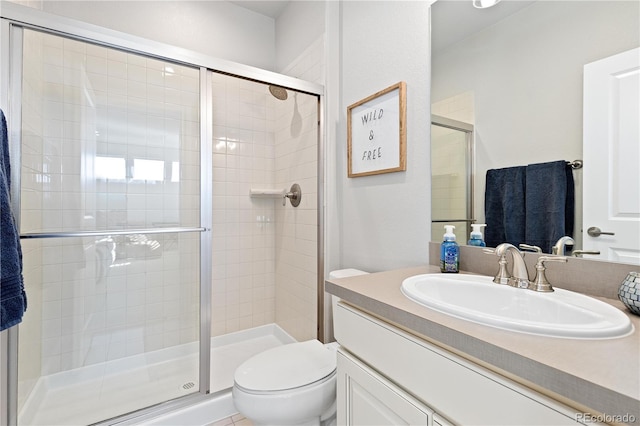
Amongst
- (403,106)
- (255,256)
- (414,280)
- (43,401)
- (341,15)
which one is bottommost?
(43,401)

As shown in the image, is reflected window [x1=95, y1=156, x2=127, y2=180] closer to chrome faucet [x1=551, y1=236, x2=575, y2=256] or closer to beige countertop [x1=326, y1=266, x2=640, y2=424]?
beige countertop [x1=326, y1=266, x2=640, y2=424]

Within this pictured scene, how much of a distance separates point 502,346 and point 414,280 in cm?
41

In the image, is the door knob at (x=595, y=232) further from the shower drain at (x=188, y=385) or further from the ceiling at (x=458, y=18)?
the shower drain at (x=188, y=385)

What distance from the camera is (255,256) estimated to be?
2438 millimetres

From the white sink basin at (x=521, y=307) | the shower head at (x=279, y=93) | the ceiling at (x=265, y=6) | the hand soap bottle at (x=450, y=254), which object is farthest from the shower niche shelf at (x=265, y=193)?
the white sink basin at (x=521, y=307)

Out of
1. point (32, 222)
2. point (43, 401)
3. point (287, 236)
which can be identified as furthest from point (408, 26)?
point (43, 401)

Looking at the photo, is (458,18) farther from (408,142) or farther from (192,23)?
(192,23)

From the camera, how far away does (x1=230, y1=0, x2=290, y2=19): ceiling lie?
88.6 inches

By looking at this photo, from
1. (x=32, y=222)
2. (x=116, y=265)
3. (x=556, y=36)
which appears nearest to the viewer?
(x=556, y=36)

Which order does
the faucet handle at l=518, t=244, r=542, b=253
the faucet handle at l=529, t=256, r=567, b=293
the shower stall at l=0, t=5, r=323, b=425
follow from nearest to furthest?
1. the faucet handle at l=529, t=256, r=567, b=293
2. the faucet handle at l=518, t=244, r=542, b=253
3. the shower stall at l=0, t=5, r=323, b=425

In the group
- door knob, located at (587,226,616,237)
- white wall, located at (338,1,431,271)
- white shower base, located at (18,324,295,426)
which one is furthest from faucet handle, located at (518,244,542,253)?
white shower base, located at (18,324,295,426)

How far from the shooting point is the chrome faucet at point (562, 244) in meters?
0.84

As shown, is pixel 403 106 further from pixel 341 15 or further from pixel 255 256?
Result: pixel 255 256

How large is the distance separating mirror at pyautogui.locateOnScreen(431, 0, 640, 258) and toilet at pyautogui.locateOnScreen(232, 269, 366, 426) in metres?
0.75
